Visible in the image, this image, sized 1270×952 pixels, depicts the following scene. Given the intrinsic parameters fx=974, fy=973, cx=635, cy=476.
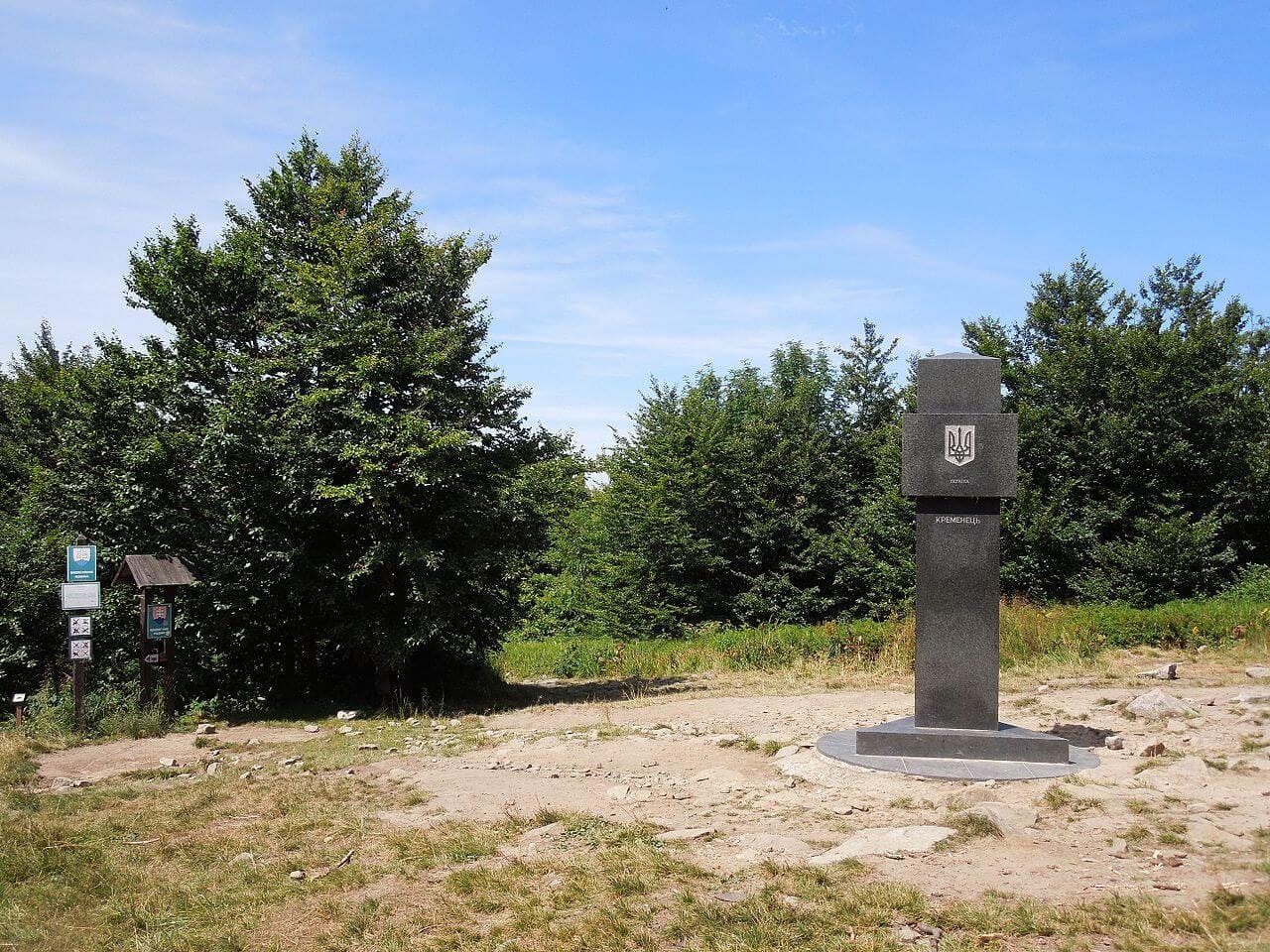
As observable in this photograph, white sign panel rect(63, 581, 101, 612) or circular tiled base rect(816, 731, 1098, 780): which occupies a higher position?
white sign panel rect(63, 581, 101, 612)

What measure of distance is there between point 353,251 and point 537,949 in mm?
11364

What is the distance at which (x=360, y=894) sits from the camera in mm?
5836

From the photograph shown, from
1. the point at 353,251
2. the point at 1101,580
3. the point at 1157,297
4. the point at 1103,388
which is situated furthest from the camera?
the point at 1157,297

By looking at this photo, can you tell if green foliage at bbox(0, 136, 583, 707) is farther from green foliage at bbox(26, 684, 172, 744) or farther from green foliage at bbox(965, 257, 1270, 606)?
green foliage at bbox(965, 257, 1270, 606)

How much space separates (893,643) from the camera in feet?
55.4

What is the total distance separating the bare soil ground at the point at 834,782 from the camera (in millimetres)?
5523

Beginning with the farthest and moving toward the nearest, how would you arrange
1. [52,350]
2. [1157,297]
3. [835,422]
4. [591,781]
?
[52,350]
[1157,297]
[835,422]
[591,781]

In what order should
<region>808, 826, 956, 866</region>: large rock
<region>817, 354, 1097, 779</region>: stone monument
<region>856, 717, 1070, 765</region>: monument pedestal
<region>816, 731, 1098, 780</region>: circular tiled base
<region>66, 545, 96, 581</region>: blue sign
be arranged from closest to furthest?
<region>808, 826, 956, 866</region>: large rock < <region>816, 731, 1098, 780</region>: circular tiled base < <region>856, 717, 1070, 765</region>: monument pedestal < <region>817, 354, 1097, 779</region>: stone monument < <region>66, 545, 96, 581</region>: blue sign

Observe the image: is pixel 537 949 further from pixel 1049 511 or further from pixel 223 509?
pixel 1049 511

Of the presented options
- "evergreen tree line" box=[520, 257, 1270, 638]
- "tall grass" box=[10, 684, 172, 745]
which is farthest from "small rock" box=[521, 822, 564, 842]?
"evergreen tree line" box=[520, 257, 1270, 638]

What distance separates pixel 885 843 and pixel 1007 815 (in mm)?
901

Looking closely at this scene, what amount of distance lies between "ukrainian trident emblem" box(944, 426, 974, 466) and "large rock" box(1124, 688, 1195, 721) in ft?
11.7

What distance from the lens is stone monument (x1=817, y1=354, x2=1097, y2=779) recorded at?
859 centimetres

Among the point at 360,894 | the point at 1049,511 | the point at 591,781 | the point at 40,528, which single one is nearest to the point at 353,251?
the point at 40,528
